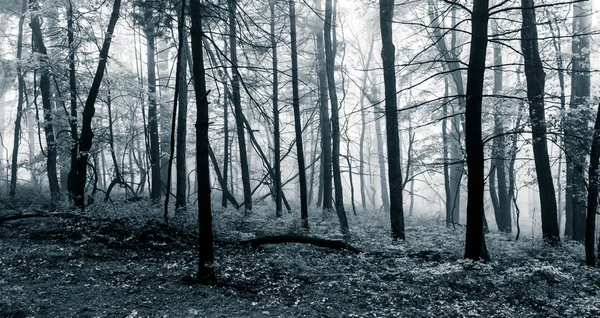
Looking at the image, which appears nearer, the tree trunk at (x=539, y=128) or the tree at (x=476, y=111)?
the tree at (x=476, y=111)

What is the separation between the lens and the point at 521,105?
1238cm

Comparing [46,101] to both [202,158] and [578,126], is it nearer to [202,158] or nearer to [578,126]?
[202,158]

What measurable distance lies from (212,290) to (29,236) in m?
5.99

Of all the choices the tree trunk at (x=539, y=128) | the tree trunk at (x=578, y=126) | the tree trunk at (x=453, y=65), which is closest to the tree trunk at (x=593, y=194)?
the tree trunk at (x=578, y=126)

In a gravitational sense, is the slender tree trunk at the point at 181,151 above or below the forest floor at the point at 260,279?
above

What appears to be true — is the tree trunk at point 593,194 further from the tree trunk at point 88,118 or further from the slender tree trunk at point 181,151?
the tree trunk at point 88,118

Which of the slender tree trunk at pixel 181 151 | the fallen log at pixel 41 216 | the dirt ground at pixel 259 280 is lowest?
the dirt ground at pixel 259 280

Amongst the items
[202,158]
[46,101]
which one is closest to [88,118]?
[46,101]

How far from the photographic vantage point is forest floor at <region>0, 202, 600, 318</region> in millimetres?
5828

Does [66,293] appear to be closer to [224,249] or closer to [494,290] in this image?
[224,249]

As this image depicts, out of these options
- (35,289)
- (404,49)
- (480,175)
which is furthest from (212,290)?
(404,49)

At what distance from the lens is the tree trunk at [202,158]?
656 cm

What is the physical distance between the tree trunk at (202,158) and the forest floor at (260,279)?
1.09ft

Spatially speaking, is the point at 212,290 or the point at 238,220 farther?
the point at 238,220
